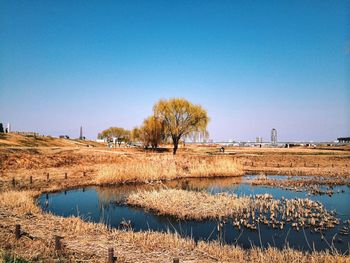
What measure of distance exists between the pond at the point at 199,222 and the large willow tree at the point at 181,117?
29860 mm

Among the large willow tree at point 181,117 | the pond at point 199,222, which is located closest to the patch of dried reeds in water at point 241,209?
the pond at point 199,222

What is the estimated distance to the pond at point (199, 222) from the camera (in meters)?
11.9

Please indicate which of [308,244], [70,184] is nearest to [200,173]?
[70,184]

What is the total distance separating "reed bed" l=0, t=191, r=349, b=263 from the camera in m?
9.01

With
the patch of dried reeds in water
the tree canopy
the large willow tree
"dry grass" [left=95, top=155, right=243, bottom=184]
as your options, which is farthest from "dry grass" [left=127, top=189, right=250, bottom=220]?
the tree canopy

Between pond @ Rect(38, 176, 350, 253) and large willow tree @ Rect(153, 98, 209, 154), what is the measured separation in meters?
29.9

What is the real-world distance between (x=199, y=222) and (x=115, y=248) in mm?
5825

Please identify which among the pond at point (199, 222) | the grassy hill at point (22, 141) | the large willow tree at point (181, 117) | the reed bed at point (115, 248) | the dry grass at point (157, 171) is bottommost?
the pond at point (199, 222)

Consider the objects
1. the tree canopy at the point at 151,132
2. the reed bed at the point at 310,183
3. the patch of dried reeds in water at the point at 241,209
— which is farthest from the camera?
the tree canopy at the point at 151,132

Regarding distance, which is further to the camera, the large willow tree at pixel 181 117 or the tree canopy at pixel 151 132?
the tree canopy at pixel 151 132

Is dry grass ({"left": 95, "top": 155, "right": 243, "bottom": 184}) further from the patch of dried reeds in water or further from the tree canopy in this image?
the tree canopy

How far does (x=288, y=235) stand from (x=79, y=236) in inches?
337

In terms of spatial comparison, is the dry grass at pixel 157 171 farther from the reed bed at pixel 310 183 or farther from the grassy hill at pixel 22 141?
the grassy hill at pixel 22 141

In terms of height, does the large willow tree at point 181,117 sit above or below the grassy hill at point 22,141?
above
